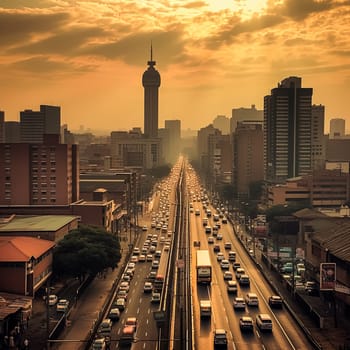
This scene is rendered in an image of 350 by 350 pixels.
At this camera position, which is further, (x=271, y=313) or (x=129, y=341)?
(x=271, y=313)

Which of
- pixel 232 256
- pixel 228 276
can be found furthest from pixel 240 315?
pixel 232 256

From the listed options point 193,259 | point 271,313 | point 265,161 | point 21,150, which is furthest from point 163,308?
point 265,161

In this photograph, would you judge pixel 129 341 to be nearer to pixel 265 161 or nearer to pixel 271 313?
pixel 271 313

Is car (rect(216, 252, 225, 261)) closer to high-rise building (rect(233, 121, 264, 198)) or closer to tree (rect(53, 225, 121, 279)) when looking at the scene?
tree (rect(53, 225, 121, 279))

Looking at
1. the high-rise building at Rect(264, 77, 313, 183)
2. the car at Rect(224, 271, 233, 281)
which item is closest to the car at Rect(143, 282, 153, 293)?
the car at Rect(224, 271, 233, 281)

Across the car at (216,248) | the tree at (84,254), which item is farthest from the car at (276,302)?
the car at (216,248)
